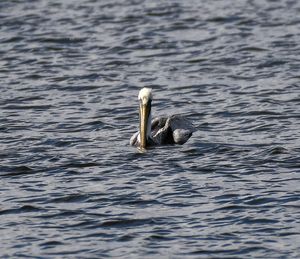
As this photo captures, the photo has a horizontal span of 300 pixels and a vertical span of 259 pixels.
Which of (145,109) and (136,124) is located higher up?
(145,109)

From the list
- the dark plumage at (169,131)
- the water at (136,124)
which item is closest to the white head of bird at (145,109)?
the dark plumage at (169,131)

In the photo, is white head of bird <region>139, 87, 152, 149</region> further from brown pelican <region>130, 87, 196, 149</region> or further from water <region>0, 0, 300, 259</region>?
water <region>0, 0, 300, 259</region>

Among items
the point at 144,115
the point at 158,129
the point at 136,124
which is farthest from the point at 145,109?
the point at 136,124

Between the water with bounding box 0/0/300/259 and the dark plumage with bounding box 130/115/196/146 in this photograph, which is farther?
the dark plumage with bounding box 130/115/196/146

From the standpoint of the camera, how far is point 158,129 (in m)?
18.7

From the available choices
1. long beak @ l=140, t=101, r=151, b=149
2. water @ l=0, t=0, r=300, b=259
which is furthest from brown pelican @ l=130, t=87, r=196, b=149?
water @ l=0, t=0, r=300, b=259

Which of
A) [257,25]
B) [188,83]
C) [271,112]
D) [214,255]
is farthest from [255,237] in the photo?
[257,25]

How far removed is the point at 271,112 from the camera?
18969 millimetres

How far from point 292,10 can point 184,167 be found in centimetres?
1259

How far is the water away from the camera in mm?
12867

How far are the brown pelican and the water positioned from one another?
20 centimetres

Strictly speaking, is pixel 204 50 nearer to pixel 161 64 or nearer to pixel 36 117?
pixel 161 64

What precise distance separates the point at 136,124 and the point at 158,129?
49cm

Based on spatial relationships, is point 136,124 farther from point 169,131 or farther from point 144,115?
point 169,131
